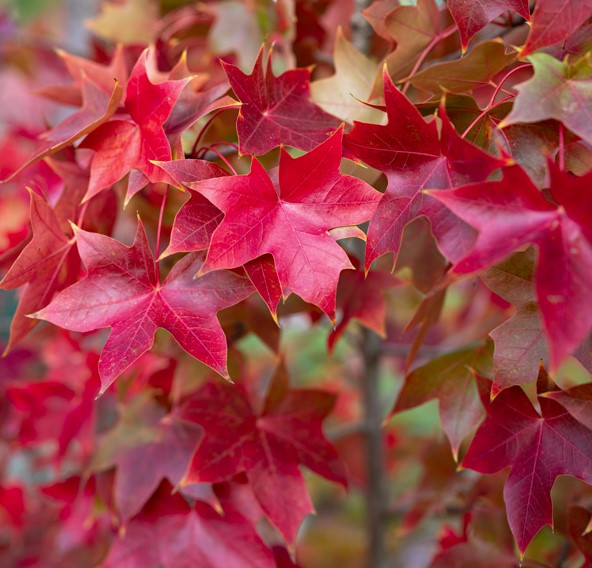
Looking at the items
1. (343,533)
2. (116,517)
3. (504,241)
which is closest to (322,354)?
(343,533)

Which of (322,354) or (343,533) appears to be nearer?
(322,354)

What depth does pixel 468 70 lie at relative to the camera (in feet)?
1.90

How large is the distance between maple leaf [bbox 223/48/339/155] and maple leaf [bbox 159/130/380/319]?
0.05 m

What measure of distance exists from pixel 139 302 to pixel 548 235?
0.34 metres

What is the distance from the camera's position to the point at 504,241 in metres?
0.45

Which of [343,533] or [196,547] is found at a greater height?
[196,547]

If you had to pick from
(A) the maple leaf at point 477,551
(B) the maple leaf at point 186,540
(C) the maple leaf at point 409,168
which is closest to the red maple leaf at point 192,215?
(C) the maple leaf at point 409,168

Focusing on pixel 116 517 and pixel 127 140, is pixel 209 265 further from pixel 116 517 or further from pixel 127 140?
pixel 116 517

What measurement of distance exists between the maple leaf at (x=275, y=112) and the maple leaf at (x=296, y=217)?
0.05 meters

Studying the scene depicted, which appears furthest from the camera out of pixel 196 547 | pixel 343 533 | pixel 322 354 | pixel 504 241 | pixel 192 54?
pixel 343 533

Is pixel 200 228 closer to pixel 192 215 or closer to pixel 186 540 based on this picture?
pixel 192 215

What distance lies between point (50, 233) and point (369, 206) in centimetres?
32

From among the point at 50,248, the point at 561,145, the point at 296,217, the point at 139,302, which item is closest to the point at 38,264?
the point at 50,248

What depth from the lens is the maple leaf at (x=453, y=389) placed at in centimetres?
71
